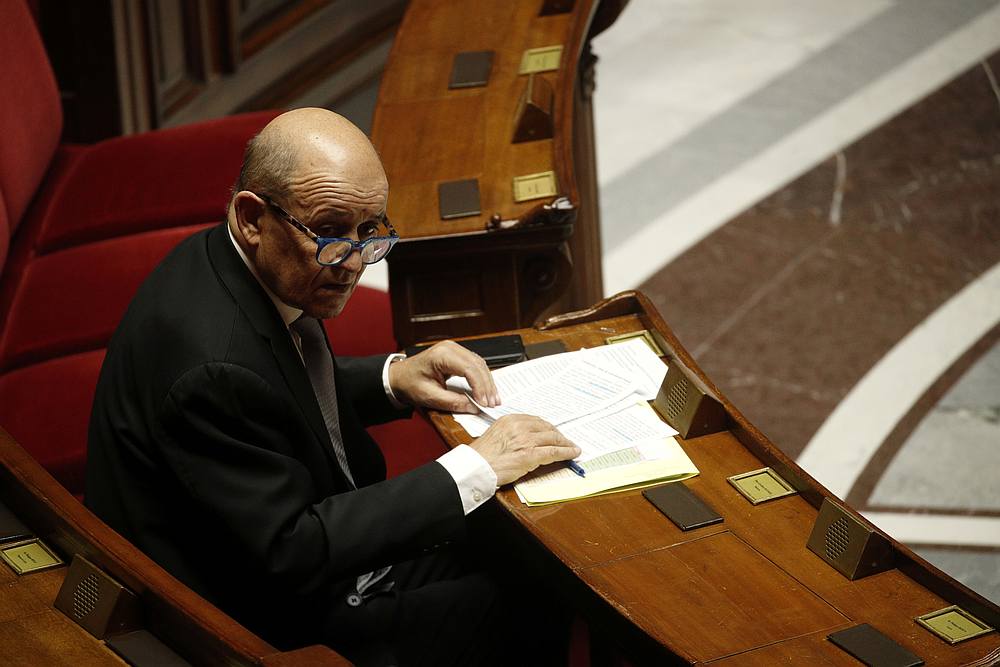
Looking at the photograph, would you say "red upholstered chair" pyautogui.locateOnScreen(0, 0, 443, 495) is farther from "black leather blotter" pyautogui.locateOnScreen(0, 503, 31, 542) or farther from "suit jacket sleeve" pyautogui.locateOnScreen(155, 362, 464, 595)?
"black leather blotter" pyautogui.locateOnScreen(0, 503, 31, 542)

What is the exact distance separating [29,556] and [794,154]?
3815 mm

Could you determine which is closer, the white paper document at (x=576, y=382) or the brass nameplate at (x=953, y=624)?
the brass nameplate at (x=953, y=624)

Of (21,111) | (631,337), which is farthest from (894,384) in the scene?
(21,111)

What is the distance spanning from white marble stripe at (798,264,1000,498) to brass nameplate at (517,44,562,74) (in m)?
1.27

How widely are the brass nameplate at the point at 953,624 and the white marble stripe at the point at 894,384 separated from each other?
1.64 meters

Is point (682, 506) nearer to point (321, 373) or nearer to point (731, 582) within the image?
point (731, 582)

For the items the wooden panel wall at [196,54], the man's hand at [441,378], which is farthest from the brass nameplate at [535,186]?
the wooden panel wall at [196,54]

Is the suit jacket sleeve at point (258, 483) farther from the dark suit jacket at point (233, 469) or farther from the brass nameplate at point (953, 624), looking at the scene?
the brass nameplate at point (953, 624)

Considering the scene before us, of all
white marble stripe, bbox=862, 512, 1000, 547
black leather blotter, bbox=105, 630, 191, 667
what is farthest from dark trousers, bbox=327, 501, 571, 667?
white marble stripe, bbox=862, 512, 1000, 547

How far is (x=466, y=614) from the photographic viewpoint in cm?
218

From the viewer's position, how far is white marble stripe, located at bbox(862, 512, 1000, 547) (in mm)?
3205

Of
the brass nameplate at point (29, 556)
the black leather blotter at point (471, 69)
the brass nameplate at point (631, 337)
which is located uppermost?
the black leather blotter at point (471, 69)

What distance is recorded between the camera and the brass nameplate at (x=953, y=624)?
168cm

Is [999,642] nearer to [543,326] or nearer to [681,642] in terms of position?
[681,642]
